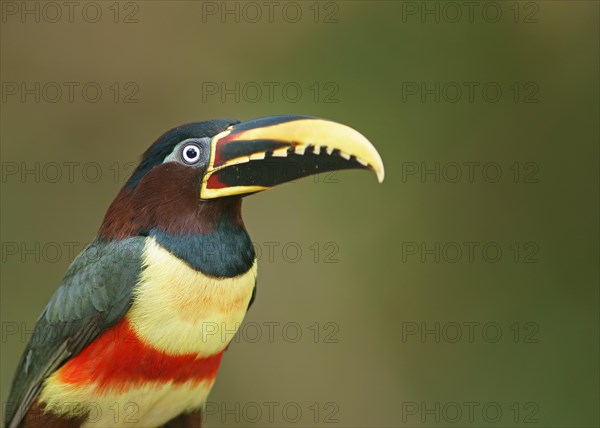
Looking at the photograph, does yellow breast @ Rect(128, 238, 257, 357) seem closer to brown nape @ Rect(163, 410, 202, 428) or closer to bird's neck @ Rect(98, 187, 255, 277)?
bird's neck @ Rect(98, 187, 255, 277)

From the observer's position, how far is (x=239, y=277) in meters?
3.03

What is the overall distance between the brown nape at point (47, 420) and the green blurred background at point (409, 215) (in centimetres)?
269

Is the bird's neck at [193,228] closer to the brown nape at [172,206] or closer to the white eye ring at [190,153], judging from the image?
the brown nape at [172,206]

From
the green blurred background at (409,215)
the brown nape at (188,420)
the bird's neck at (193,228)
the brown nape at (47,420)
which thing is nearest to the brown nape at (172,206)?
the bird's neck at (193,228)

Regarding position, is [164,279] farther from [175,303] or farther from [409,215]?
[409,215]

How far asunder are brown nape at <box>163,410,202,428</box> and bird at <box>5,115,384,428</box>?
0.98 feet

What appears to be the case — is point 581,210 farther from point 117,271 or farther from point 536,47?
point 117,271

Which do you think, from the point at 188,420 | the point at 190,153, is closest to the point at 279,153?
the point at 190,153

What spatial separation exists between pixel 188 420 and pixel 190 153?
1.08 meters

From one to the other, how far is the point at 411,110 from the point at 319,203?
854mm

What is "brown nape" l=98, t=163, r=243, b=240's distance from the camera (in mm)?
2996

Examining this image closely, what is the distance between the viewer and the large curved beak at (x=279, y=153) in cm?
279

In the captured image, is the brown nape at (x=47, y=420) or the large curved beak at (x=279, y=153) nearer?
the large curved beak at (x=279, y=153)

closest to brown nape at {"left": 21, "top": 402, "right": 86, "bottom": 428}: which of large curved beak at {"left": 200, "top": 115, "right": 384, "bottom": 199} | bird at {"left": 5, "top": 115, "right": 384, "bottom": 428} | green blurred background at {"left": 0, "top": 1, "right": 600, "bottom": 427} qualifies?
bird at {"left": 5, "top": 115, "right": 384, "bottom": 428}
